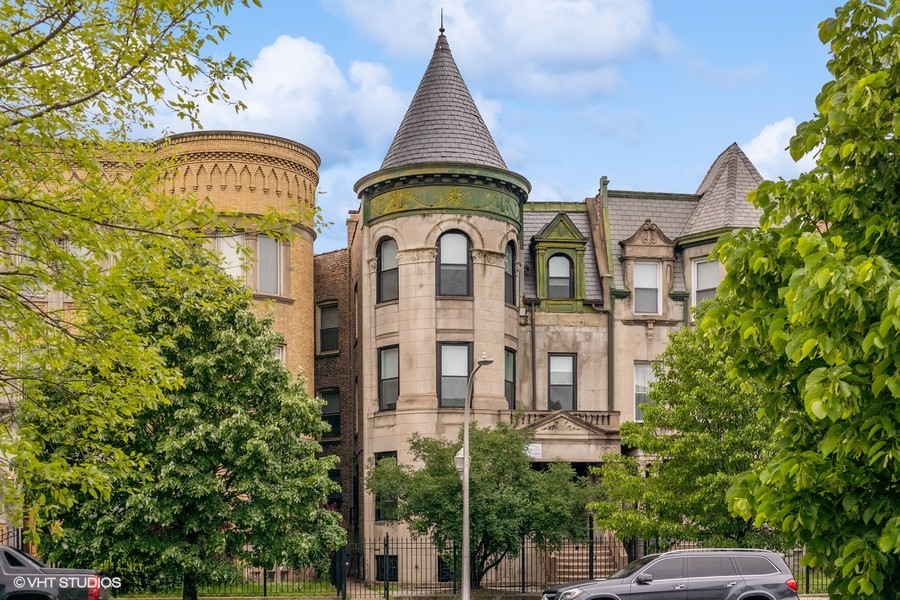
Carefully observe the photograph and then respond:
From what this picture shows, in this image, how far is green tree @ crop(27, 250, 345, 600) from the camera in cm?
2775

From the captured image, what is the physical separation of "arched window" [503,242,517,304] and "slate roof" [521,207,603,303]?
0.90 meters

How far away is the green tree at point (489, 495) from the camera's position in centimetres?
3222

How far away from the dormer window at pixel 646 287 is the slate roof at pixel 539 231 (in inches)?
53.3

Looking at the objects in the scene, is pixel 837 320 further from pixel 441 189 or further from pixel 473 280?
pixel 441 189

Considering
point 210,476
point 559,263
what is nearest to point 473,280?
point 559,263

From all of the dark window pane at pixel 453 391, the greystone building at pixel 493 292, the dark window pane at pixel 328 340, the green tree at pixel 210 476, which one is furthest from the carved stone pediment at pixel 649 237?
the green tree at pixel 210 476

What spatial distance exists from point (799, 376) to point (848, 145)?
2.43 metres

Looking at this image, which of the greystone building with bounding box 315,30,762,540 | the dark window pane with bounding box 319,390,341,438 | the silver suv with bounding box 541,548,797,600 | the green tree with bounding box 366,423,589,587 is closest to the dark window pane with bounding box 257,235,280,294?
the greystone building with bounding box 315,30,762,540

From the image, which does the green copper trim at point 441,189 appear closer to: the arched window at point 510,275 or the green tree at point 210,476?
the arched window at point 510,275

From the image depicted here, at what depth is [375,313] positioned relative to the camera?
3962 cm

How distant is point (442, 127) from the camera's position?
39.7m

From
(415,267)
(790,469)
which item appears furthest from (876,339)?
(415,267)

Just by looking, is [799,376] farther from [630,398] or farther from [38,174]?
[630,398]

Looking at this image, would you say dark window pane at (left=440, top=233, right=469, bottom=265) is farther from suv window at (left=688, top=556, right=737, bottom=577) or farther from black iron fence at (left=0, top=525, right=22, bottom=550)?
suv window at (left=688, top=556, right=737, bottom=577)
